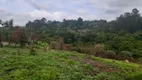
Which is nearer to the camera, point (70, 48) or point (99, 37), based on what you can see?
point (70, 48)

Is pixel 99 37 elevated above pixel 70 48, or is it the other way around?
pixel 99 37

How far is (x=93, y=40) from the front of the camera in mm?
26062

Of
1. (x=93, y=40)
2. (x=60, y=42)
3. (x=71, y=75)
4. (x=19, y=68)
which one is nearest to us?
(x=71, y=75)

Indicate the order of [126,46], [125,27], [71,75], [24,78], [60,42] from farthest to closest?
[125,27]
[126,46]
[60,42]
[71,75]
[24,78]

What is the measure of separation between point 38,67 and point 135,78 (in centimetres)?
354

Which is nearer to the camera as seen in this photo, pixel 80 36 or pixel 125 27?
pixel 80 36

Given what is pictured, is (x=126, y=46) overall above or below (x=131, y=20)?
below

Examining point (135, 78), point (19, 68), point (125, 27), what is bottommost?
point (135, 78)

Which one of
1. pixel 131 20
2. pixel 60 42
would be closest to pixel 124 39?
pixel 60 42

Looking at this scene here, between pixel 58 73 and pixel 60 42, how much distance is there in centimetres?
1110

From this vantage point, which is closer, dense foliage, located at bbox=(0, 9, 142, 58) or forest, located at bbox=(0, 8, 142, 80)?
forest, located at bbox=(0, 8, 142, 80)

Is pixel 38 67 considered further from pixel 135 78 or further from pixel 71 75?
pixel 135 78

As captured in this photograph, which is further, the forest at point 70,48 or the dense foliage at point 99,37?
the dense foliage at point 99,37

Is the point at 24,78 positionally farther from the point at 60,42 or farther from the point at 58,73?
the point at 60,42
